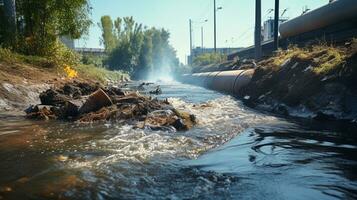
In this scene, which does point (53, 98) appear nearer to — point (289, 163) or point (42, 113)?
point (42, 113)

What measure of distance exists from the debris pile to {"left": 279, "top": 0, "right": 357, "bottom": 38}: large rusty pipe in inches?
449

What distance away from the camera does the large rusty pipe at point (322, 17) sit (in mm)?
19078

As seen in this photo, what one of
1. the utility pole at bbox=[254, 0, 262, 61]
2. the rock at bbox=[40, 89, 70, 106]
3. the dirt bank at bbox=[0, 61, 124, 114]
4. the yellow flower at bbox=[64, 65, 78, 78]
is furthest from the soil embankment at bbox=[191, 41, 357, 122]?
the yellow flower at bbox=[64, 65, 78, 78]

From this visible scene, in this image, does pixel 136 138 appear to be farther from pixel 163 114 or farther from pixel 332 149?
pixel 332 149

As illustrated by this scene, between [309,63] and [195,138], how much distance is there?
7.95 metres

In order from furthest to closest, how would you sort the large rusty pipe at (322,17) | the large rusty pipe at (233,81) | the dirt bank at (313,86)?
the large rusty pipe at (233,81)
the large rusty pipe at (322,17)
the dirt bank at (313,86)

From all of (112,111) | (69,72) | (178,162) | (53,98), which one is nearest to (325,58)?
(112,111)

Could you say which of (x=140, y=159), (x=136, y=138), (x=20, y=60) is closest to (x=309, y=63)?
(x=136, y=138)

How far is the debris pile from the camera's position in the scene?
10414 millimetres

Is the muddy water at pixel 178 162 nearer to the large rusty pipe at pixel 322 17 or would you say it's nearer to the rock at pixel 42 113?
the rock at pixel 42 113

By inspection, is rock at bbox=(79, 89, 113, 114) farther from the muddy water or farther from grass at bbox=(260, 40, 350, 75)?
grass at bbox=(260, 40, 350, 75)

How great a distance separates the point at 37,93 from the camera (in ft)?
51.3

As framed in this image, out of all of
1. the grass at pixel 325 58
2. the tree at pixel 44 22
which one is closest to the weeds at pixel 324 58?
the grass at pixel 325 58

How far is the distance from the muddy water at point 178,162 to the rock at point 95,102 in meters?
1.65
